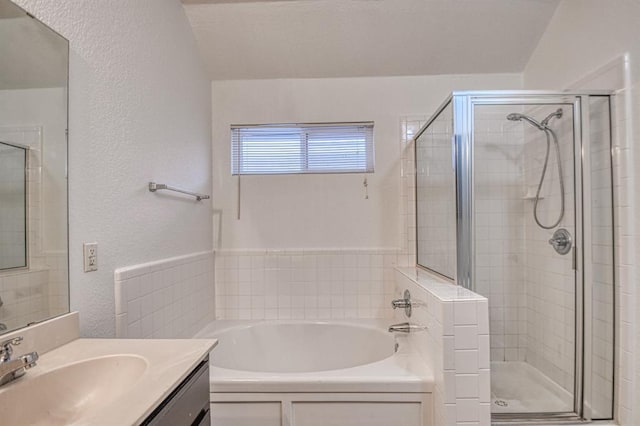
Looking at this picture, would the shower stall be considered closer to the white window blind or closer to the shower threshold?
the shower threshold

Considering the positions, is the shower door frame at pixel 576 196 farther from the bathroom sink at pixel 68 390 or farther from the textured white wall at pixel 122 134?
the textured white wall at pixel 122 134

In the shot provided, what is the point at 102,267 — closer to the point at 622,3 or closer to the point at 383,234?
the point at 383,234

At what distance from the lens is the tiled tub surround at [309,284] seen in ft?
8.13

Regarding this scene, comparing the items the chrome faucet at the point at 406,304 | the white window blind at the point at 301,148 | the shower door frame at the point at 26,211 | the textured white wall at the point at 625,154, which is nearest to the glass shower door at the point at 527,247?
the textured white wall at the point at 625,154

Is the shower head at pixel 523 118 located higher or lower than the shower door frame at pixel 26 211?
higher

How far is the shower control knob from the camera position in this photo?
5.94ft

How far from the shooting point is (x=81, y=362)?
2.98ft

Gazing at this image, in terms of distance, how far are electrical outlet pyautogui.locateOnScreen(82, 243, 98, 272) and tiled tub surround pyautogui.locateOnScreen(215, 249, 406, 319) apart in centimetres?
130

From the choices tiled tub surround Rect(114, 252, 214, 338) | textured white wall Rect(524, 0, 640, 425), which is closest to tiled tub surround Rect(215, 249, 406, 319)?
tiled tub surround Rect(114, 252, 214, 338)

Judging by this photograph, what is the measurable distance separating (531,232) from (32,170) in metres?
2.61

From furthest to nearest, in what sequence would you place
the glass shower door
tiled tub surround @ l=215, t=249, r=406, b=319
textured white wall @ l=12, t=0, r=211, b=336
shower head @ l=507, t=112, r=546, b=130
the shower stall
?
tiled tub surround @ l=215, t=249, r=406, b=319, shower head @ l=507, t=112, r=546, b=130, the glass shower door, the shower stall, textured white wall @ l=12, t=0, r=211, b=336

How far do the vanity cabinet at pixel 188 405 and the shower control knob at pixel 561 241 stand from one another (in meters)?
1.97

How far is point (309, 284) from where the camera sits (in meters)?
2.50

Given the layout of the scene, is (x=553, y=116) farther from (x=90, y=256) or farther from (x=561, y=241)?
(x=90, y=256)
